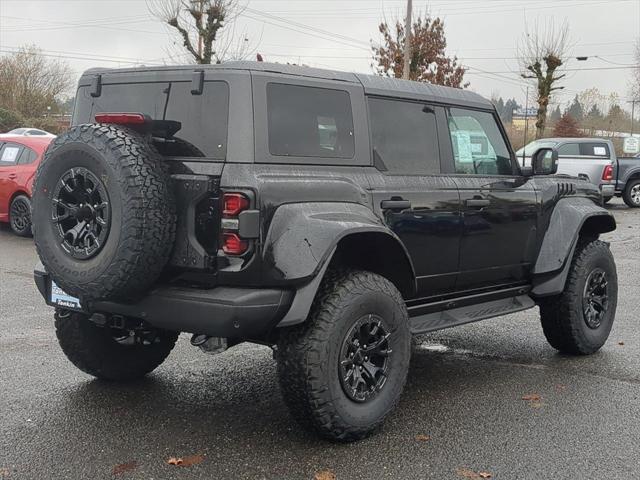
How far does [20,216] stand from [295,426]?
8615 millimetres

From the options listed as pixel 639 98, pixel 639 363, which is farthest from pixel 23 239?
pixel 639 98

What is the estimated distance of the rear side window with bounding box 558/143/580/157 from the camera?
709 inches

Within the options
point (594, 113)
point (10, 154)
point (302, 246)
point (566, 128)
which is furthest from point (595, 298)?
point (594, 113)

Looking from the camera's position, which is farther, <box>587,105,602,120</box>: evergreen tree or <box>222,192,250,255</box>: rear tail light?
<box>587,105,602,120</box>: evergreen tree

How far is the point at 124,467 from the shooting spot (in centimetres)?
341

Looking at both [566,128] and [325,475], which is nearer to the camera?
[325,475]

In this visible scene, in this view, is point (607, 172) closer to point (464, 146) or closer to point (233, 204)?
point (464, 146)

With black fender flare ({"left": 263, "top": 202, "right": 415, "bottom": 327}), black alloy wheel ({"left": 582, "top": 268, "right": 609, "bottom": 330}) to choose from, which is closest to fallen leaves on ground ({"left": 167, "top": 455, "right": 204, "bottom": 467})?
black fender flare ({"left": 263, "top": 202, "right": 415, "bottom": 327})

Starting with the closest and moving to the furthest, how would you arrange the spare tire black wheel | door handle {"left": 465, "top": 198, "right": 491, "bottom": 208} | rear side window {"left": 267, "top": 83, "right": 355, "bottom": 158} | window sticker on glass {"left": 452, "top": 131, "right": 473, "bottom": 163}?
the spare tire black wheel
rear side window {"left": 267, "top": 83, "right": 355, "bottom": 158}
door handle {"left": 465, "top": 198, "right": 491, "bottom": 208}
window sticker on glass {"left": 452, "top": 131, "right": 473, "bottom": 163}

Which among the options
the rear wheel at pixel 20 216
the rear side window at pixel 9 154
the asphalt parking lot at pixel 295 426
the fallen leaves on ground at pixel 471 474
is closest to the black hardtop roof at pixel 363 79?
the asphalt parking lot at pixel 295 426

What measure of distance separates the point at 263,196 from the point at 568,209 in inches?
115

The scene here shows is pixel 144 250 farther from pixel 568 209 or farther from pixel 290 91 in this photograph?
pixel 568 209

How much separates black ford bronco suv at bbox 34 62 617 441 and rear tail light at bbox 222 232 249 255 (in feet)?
0.03

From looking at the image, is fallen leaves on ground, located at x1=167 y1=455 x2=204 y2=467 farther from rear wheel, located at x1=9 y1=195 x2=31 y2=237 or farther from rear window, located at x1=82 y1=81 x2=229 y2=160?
rear wheel, located at x1=9 y1=195 x2=31 y2=237
